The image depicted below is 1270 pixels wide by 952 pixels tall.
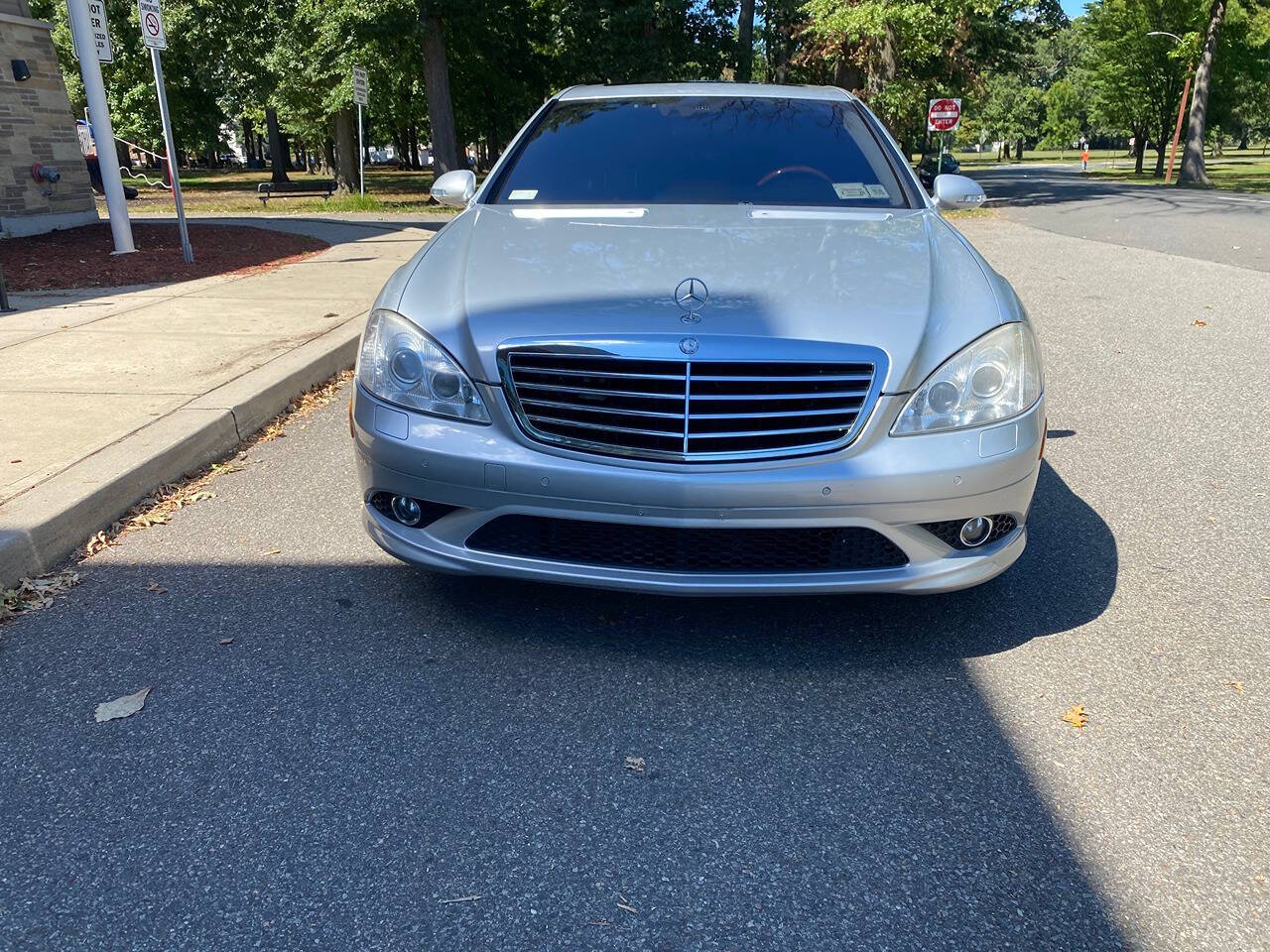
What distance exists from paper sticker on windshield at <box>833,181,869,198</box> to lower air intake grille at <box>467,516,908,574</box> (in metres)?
1.77

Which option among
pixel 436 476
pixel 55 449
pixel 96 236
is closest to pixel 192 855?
pixel 436 476

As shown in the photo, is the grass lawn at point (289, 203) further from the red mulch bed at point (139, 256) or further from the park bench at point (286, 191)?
the red mulch bed at point (139, 256)

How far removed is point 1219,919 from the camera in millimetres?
1990

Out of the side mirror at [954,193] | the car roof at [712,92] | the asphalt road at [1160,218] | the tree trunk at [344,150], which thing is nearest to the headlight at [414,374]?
the car roof at [712,92]

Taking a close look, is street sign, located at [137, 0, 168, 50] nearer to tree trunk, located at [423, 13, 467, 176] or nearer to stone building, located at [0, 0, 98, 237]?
stone building, located at [0, 0, 98, 237]

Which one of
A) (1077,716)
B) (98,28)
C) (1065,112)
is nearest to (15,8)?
(98,28)

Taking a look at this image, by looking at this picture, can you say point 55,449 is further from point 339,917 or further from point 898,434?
point 898,434

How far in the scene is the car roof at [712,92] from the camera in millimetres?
4711

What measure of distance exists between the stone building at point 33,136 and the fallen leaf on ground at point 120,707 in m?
13.0

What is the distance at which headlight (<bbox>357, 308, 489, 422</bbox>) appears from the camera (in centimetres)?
284

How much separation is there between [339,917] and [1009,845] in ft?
4.82

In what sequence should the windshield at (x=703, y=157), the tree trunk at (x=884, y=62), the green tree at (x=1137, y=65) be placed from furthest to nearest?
1. the green tree at (x=1137, y=65)
2. the tree trunk at (x=884, y=62)
3. the windshield at (x=703, y=157)

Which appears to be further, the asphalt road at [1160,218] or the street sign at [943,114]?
the street sign at [943,114]

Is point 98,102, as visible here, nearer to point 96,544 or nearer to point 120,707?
point 96,544
